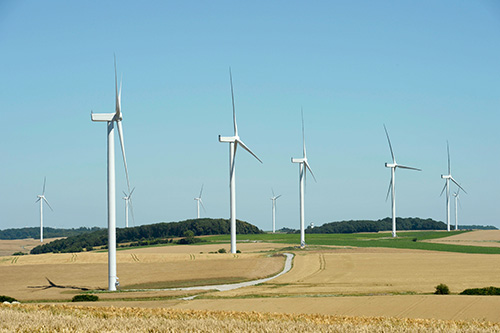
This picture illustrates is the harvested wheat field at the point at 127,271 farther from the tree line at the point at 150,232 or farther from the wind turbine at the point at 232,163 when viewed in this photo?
the tree line at the point at 150,232

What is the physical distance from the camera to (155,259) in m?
79.6

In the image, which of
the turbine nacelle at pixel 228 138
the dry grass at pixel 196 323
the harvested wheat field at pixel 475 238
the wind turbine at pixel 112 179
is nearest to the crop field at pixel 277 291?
the dry grass at pixel 196 323

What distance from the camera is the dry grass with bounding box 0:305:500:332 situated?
22.3m

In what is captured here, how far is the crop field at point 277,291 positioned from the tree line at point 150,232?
7463 centimetres

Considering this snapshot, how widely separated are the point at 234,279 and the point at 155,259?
20.6 meters

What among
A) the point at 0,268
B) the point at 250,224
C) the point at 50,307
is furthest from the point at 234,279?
the point at 250,224

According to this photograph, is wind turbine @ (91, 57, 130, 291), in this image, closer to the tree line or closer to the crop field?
the crop field

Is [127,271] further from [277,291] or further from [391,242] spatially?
[391,242]

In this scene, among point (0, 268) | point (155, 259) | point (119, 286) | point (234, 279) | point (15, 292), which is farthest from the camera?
point (155, 259)

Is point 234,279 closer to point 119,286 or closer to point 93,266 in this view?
point 119,286

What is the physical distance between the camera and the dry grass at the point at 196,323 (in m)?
22.3

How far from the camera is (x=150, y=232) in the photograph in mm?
174375

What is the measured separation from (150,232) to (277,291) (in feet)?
426

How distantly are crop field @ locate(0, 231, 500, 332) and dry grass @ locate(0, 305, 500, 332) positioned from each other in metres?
0.05
